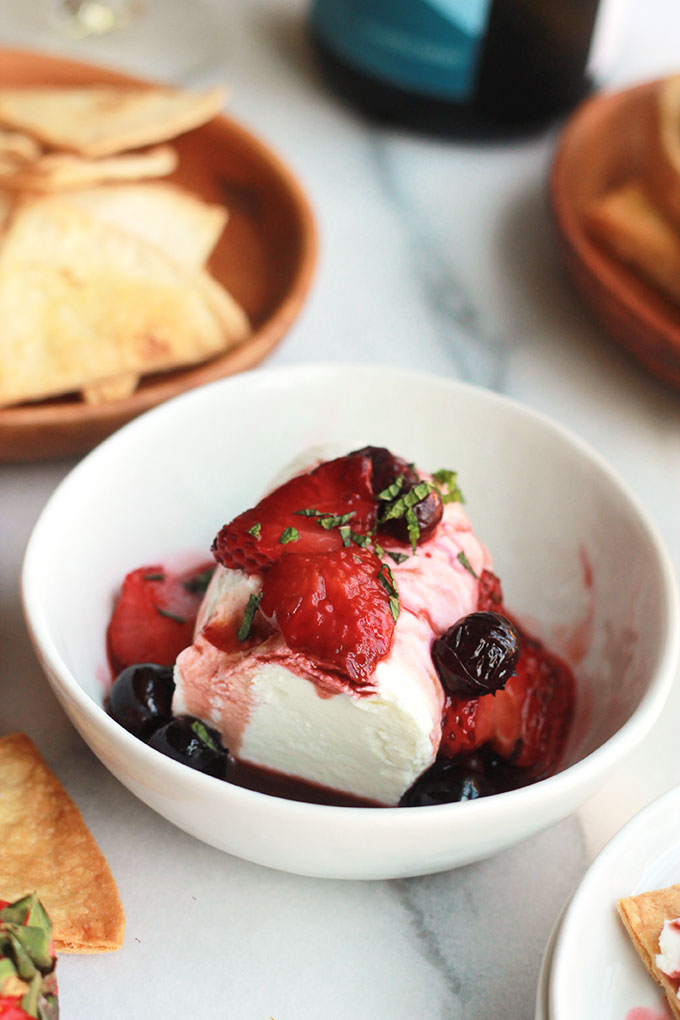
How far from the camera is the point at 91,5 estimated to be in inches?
74.5

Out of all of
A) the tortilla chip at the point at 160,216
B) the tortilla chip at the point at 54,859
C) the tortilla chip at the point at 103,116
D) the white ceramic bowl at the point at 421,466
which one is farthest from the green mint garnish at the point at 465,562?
the tortilla chip at the point at 103,116

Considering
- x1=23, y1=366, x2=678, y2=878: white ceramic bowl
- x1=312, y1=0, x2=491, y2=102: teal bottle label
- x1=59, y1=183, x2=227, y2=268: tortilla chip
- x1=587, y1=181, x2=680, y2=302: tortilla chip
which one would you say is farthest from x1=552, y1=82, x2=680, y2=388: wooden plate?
x1=59, y1=183, x2=227, y2=268: tortilla chip

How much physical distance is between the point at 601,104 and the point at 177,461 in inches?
39.1

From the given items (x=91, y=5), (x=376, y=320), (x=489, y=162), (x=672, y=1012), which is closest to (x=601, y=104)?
(x=489, y=162)

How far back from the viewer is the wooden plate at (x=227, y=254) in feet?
3.42

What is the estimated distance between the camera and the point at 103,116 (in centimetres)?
136

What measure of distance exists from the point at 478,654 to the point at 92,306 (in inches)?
25.3

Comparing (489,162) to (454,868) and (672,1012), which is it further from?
(672,1012)

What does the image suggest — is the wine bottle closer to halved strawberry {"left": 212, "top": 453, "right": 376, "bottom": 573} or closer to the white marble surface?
the white marble surface

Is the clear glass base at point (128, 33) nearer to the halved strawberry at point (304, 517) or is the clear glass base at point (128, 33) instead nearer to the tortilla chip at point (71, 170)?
the tortilla chip at point (71, 170)

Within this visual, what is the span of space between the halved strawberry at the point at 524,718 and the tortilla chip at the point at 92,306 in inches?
20.3

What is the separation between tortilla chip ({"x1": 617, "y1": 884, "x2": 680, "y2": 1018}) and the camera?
0.66 m

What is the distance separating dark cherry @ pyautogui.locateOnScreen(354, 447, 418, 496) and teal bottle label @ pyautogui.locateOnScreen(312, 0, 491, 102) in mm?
938

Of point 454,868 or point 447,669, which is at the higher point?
point 447,669
